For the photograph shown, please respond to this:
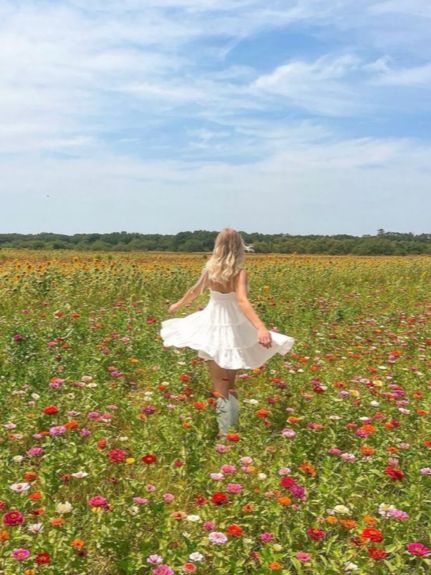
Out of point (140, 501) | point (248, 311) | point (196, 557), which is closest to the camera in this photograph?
point (196, 557)

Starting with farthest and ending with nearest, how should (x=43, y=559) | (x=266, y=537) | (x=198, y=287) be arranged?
(x=198, y=287) → (x=266, y=537) → (x=43, y=559)

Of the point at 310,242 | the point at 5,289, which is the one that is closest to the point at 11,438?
the point at 5,289

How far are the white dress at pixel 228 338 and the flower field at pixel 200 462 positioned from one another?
0.31 m

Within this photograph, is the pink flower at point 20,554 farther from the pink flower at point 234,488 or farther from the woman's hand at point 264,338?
the woman's hand at point 264,338

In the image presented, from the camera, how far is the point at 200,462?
388 centimetres

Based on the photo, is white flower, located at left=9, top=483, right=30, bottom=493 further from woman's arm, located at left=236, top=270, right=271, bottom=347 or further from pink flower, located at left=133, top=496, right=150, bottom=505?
woman's arm, located at left=236, top=270, right=271, bottom=347

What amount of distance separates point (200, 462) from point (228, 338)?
1311mm

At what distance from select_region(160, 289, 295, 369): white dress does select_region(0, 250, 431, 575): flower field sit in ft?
1.01

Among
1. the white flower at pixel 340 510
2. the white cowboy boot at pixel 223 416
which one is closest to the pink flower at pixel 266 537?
the white flower at pixel 340 510

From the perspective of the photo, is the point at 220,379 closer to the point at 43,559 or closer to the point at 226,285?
the point at 226,285

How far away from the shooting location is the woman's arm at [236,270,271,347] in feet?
15.1

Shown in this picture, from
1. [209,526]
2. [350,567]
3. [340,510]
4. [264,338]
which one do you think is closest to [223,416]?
[264,338]

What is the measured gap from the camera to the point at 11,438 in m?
3.93

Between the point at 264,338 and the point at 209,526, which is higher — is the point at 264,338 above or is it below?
above
